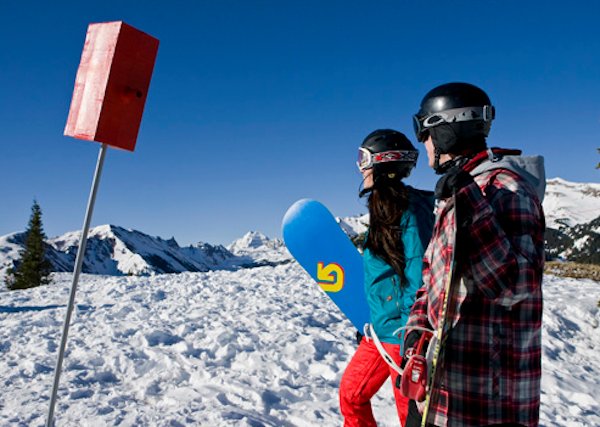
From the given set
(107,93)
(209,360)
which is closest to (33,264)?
(209,360)

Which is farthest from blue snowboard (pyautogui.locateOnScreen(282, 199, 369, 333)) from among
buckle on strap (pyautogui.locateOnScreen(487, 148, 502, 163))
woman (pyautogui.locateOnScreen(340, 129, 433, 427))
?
buckle on strap (pyautogui.locateOnScreen(487, 148, 502, 163))

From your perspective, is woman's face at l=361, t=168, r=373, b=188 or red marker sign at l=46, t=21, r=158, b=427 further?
woman's face at l=361, t=168, r=373, b=188

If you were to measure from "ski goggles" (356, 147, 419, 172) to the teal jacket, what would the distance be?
38cm

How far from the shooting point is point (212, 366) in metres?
5.91

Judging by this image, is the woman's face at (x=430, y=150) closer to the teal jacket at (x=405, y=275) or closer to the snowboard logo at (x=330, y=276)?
the teal jacket at (x=405, y=275)

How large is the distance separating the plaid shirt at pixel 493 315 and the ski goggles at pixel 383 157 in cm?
147

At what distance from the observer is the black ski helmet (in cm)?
200

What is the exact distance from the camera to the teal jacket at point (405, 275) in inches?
103

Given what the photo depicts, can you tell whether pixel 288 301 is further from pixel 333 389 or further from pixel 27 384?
pixel 27 384

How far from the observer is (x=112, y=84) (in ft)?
9.38

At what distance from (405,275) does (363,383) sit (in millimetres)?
833

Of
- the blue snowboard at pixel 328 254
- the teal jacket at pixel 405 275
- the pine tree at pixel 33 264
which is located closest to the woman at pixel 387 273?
the teal jacket at pixel 405 275

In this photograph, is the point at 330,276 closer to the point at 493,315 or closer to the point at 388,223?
the point at 388,223

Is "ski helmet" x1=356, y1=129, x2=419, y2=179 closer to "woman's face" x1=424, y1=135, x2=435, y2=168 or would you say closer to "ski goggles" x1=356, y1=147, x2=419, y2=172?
"ski goggles" x1=356, y1=147, x2=419, y2=172
